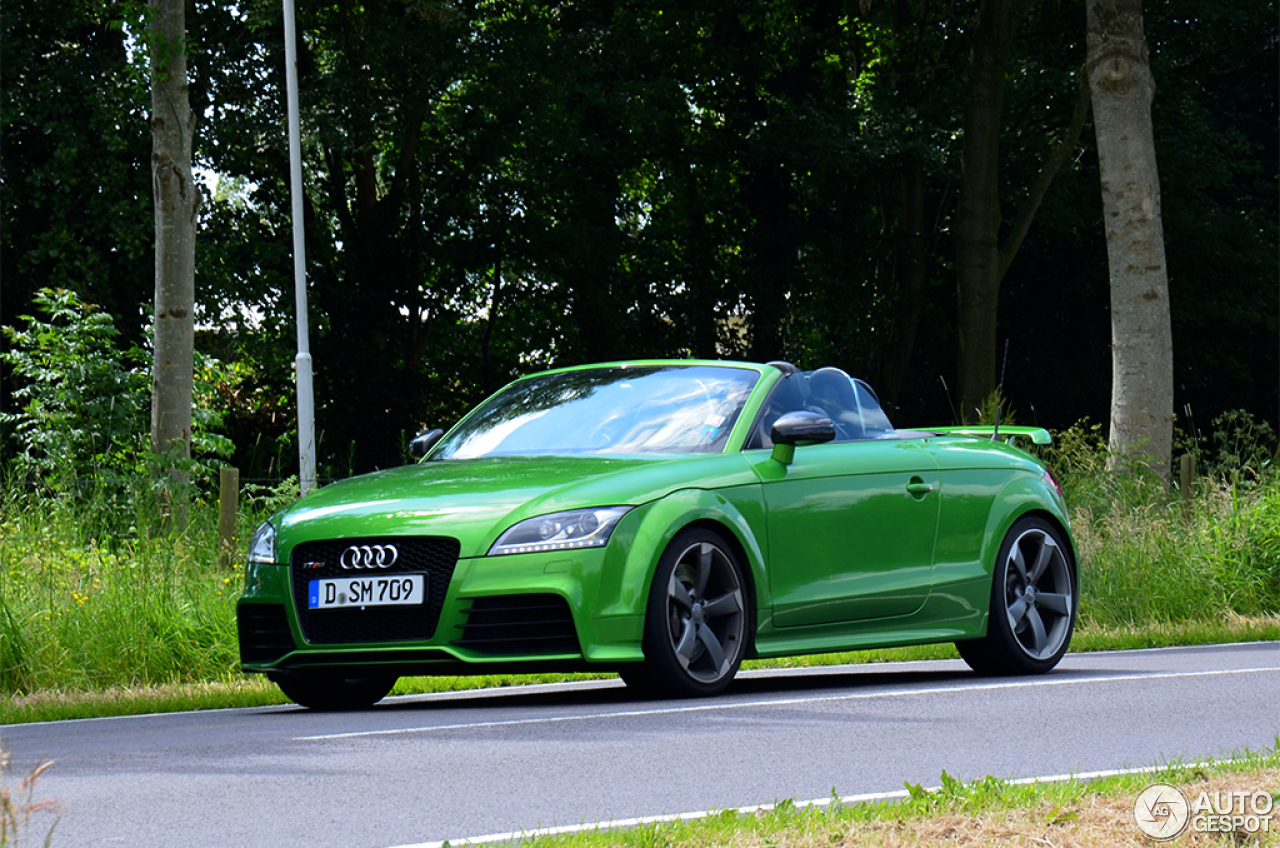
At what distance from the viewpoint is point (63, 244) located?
1158 inches

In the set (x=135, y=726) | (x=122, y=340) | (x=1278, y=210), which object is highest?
(x=1278, y=210)

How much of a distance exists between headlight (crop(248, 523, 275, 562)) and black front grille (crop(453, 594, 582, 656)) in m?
1.11

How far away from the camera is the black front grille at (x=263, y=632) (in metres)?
8.59

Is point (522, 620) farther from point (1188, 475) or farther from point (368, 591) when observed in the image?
point (1188, 475)

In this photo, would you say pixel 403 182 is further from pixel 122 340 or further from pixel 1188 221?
pixel 1188 221

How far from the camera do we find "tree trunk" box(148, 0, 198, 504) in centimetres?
1836

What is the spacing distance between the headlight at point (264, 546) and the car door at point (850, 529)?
2.30 metres

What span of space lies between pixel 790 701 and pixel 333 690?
2.28 m

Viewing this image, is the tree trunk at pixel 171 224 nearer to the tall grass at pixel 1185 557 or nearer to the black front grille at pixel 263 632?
the tall grass at pixel 1185 557

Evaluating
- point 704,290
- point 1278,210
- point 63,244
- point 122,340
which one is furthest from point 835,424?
point 1278,210

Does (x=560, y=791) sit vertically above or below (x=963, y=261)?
below

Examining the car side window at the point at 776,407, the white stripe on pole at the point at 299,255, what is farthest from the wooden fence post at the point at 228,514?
the white stripe on pole at the point at 299,255

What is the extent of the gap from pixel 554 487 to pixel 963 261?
24217 millimetres

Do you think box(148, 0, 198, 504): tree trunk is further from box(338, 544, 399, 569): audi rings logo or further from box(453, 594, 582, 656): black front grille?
box(453, 594, 582, 656): black front grille
